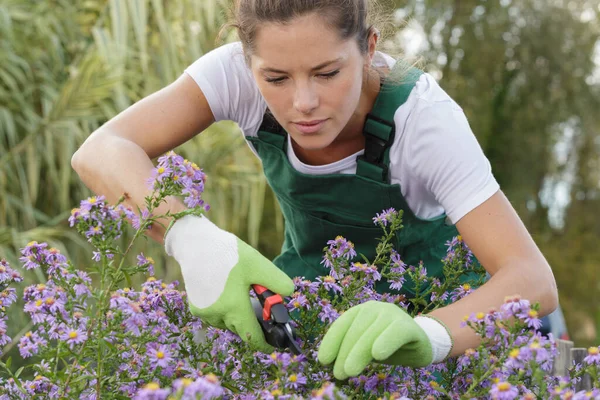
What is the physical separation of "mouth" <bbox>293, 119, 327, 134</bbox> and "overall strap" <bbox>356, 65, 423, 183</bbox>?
0.22m

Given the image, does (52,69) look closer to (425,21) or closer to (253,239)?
(253,239)

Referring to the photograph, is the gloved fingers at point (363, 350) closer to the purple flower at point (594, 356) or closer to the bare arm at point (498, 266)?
the bare arm at point (498, 266)

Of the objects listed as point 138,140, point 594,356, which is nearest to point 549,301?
point 594,356

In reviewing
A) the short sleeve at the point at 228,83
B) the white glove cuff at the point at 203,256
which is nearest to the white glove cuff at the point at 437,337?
the white glove cuff at the point at 203,256

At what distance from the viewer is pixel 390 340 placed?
1.19 meters

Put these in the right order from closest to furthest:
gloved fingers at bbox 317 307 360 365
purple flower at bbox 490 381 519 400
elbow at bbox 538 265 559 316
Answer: purple flower at bbox 490 381 519 400, gloved fingers at bbox 317 307 360 365, elbow at bbox 538 265 559 316

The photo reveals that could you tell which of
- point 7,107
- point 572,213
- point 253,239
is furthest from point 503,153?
point 7,107

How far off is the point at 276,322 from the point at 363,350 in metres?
0.18

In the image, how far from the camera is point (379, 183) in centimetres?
182

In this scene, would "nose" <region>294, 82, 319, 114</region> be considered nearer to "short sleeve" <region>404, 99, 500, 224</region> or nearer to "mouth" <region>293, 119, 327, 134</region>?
"mouth" <region>293, 119, 327, 134</region>

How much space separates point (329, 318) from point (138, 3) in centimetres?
346

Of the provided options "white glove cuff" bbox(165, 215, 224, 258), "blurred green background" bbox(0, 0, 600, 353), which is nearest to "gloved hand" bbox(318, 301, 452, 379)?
"white glove cuff" bbox(165, 215, 224, 258)

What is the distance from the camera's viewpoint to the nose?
1521 millimetres

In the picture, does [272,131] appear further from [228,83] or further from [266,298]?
[266,298]
